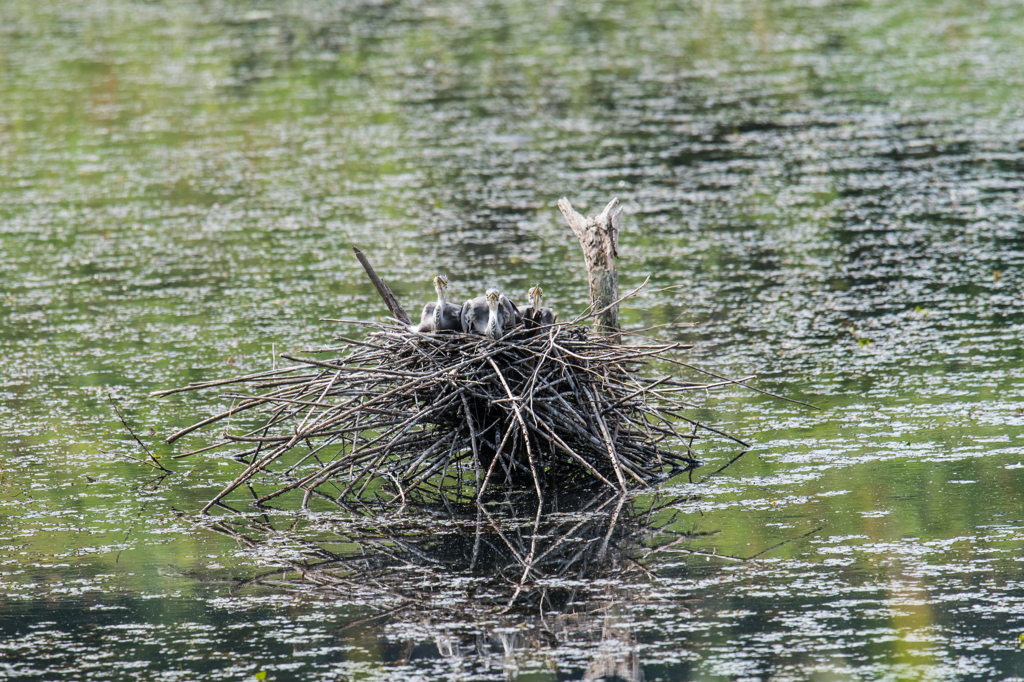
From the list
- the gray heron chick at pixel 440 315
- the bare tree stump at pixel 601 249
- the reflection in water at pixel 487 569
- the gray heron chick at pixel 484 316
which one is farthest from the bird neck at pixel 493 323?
the bare tree stump at pixel 601 249

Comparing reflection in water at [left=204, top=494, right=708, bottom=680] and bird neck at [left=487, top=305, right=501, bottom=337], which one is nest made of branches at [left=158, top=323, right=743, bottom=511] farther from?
reflection in water at [left=204, top=494, right=708, bottom=680]

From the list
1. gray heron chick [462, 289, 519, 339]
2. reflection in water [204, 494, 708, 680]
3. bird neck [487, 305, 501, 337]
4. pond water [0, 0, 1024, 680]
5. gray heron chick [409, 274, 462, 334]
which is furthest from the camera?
gray heron chick [409, 274, 462, 334]

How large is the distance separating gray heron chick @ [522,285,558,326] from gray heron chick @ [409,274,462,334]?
1.59 feet

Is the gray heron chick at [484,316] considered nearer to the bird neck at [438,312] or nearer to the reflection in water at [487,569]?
the bird neck at [438,312]

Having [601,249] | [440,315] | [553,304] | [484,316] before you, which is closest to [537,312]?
[484,316]

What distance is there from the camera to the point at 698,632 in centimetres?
735

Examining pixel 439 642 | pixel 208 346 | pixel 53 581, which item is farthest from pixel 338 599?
pixel 208 346

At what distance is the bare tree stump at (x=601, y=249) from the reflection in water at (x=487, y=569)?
2.13 meters

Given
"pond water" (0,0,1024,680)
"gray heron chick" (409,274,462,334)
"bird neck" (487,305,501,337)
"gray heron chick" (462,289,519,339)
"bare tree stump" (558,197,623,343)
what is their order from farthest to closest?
"bare tree stump" (558,197,623,343) → "gray heron chick" (409,274,462,334) → "gray heron chick" (462,289,519,339) → "bird neck" (487,305,501,337) → "pond water" (0,0,1024,680)

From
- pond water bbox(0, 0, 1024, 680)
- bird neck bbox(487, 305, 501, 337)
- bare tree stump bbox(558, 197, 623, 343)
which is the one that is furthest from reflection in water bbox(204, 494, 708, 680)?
bare tree stump bbox(558, 197, 623, 343)

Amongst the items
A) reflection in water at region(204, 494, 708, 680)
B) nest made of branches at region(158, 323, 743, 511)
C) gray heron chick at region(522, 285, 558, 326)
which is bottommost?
reflection in water at region(204, 494, 708, 680)

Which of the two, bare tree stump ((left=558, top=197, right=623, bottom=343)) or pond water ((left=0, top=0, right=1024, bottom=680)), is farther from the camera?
bare tree stump ((left=558, top=197, right=623, bottom=343))

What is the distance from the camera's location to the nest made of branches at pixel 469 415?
9367mm

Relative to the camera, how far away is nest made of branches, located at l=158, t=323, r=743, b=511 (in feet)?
30.7
